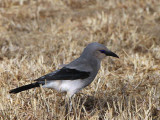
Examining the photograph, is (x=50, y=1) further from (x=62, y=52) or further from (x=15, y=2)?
(x=62, y=52)

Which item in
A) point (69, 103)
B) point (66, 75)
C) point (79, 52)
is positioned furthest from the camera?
point (79, 52)

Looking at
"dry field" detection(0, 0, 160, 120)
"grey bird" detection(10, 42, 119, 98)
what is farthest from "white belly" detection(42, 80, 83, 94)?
"dry field" detection(0, 0, 160, 120)

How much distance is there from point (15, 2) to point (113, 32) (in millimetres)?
4167

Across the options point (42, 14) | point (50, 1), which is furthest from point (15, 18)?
point (50, 1)

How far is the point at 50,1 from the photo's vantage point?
1115cm

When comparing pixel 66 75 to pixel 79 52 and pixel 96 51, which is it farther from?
pixel 79 52

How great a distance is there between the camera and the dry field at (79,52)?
4386mm

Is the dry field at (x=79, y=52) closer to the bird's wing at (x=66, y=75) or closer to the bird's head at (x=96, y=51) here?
the bird's wing at (x=66, y=75)

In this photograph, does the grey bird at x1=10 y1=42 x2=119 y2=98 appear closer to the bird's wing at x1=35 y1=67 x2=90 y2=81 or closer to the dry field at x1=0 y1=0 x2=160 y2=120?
the bird's wing at x1=35 y1=67 x2=90 y2=81

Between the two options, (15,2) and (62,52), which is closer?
(62,52)

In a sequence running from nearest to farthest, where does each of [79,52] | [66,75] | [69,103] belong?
[66,75]
[69,103]
[79,52]

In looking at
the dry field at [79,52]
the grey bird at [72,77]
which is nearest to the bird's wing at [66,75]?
the grey bird at [72,77]

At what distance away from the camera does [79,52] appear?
717 cm

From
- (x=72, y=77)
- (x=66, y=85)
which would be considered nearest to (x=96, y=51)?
(x=72, y=77)
